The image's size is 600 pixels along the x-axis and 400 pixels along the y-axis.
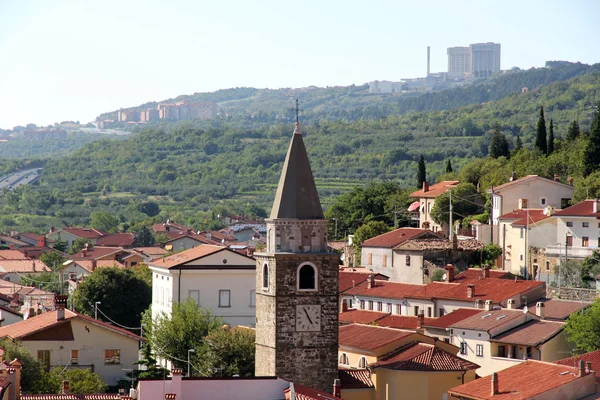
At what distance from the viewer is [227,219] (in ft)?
612

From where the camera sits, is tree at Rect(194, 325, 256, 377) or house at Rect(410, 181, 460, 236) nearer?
tree at Rect(194, 325, 256, 377)

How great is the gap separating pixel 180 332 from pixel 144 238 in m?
95.9

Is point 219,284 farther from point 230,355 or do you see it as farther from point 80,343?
point 230,355

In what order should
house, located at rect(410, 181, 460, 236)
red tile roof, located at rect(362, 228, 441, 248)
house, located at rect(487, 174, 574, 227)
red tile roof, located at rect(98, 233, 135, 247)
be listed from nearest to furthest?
red tile roof, located at rect(362, 228, 441, 248), house, located at rect(487, 174, 574, 227), house, located at rect(410, 181, 460, 236), red tile roof, located at rect(98, 233, 135, 247)

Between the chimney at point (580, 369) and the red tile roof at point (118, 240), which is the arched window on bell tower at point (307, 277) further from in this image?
the red tile roof at point (118, 240)

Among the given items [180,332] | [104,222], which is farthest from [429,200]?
[104,222]

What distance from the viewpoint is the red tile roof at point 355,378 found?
4472cm

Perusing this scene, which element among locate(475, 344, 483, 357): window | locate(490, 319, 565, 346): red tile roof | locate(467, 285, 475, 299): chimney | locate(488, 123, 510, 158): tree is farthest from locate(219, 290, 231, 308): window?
locate(488, 123, 510, 158): tree

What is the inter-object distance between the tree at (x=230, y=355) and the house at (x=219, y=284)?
35.2ft

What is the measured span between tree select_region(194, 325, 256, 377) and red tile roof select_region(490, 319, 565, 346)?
996cm

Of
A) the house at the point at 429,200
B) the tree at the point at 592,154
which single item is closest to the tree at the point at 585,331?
the tree at the point at 592,154

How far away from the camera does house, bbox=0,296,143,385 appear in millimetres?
52688

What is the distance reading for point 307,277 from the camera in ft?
143

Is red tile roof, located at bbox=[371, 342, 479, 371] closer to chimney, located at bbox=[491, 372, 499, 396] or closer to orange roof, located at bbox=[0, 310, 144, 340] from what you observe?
chimney, located at bbox=[491, 372, 499, 396]
